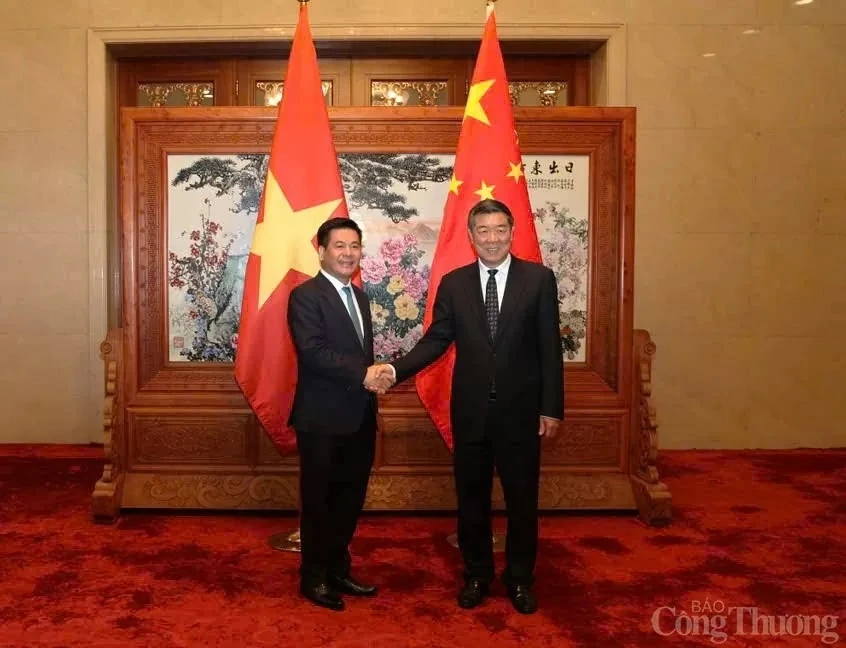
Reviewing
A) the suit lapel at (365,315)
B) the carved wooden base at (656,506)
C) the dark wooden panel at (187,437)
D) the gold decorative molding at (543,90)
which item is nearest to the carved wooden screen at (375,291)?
the dark wooden panel at (187,437)

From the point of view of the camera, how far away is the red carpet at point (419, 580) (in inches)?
96.9

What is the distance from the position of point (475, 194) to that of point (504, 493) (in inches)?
56.3

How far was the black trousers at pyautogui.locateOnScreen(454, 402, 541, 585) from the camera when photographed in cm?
268

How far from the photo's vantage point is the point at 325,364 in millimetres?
2611

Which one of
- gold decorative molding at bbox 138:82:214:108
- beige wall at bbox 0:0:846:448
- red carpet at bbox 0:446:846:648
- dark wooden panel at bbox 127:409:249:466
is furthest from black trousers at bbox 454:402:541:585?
gold decorative molding at bbox 138:82:214:108

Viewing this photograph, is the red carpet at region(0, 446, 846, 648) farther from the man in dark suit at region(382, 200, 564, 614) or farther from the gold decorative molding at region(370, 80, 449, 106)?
the gold decorative molding at region(370, 80, 449, 106)

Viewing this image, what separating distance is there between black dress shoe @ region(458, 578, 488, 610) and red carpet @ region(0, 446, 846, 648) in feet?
0.14

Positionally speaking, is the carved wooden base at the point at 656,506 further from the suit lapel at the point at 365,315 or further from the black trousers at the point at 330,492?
the suit lapel at the point at 365,315

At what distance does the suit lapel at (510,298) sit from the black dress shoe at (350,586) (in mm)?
1024

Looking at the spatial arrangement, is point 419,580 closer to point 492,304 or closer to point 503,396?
point 503,396

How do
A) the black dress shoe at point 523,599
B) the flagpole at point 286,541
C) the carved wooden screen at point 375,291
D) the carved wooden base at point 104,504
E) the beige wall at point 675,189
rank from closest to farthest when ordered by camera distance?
the black dress shoe at point 523,599, the flagpole at point 286,541, the carved wooden base at point 104,504, the carved wooden screen at point 375,291, the beige wall at point 675,189

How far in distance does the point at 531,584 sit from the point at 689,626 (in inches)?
21.0

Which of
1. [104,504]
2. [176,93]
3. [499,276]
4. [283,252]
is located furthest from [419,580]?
[176,93]

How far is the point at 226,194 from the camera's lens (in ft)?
12.7
